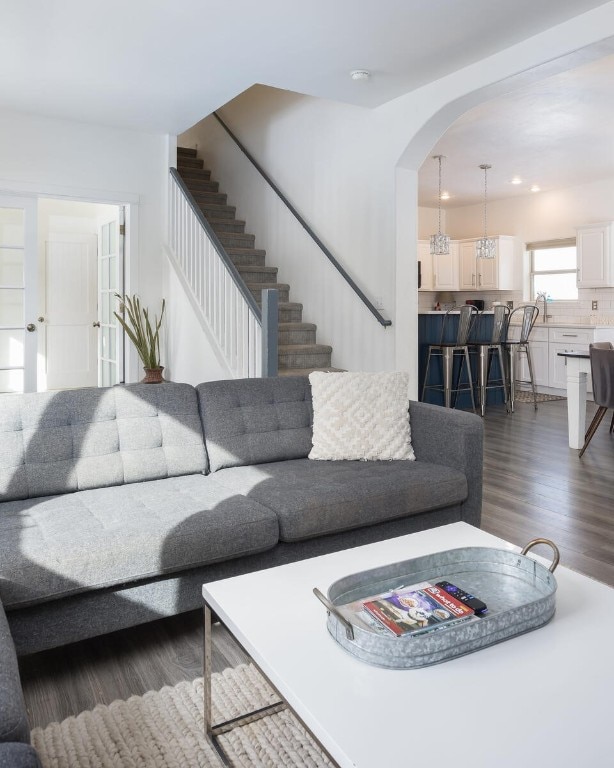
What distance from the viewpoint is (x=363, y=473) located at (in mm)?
2826

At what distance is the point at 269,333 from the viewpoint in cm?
437

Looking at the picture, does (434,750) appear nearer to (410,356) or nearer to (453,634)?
(453,634)

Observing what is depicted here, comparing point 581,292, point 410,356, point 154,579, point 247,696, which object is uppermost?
point 581,292

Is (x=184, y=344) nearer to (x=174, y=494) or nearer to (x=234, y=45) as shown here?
(x=234, y=45)

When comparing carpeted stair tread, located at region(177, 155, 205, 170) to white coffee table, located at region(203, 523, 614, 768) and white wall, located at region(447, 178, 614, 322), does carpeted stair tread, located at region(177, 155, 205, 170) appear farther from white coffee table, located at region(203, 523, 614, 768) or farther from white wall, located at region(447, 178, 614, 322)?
white coffee table, located at region(203, 523, 614, 768)

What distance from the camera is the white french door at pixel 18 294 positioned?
557 cm

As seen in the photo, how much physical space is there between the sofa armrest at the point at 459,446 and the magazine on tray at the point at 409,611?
1400 millimetres

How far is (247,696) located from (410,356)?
3693 millimetres

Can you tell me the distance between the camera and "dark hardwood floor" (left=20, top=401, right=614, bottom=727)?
200 centimetres

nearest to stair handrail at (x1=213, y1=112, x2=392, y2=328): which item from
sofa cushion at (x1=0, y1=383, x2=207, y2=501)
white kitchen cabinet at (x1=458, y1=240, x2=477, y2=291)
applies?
sofa cushion at (x1=0, y1=383, x2=207, y2=501)

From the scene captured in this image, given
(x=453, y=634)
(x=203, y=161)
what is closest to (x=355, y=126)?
(x=203, y=161)

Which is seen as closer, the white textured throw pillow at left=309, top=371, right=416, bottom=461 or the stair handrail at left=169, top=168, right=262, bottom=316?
the white textured throw pillow at left=309, top=371, right=416, bottom=461

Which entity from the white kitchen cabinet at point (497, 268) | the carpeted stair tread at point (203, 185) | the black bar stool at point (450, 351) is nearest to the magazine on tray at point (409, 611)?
the black bar stool at point (450, 351)

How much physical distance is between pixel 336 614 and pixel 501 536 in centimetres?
212
